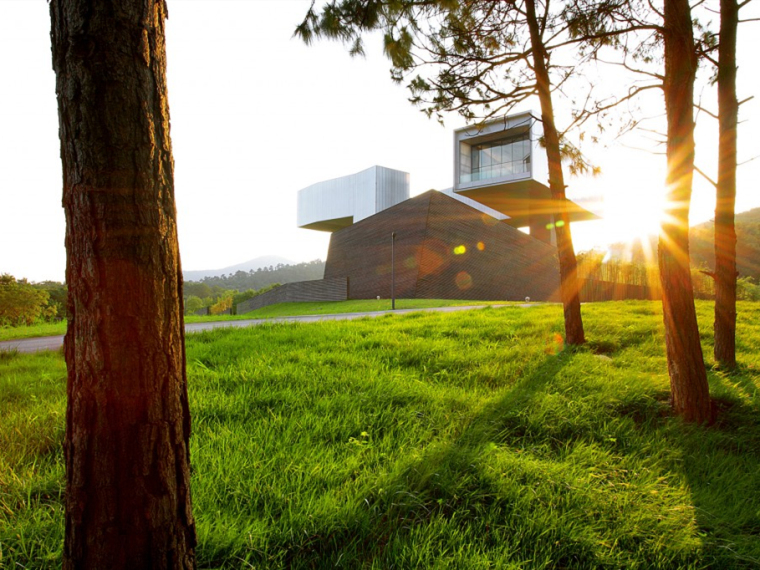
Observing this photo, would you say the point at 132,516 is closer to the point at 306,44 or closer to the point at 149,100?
the point at 149,100

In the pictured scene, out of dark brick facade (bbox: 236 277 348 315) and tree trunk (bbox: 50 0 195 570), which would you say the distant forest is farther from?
tree trunk (bbox: 50 0 195 570)

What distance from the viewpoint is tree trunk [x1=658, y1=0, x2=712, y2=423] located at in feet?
11.7

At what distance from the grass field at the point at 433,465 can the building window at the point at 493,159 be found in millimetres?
24587

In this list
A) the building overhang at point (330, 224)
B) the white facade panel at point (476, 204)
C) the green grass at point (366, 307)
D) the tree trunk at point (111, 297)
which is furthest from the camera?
the building overhang at point (330, 224)

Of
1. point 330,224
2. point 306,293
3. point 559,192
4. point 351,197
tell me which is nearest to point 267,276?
point 330,224

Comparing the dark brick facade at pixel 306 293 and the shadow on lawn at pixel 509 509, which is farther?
the dark brick facade at pixel 306 293

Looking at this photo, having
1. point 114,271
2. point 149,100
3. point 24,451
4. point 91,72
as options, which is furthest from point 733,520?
point 24,451

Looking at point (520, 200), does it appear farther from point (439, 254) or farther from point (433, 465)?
point (433, 465)

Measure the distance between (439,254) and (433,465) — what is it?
73.8 ft

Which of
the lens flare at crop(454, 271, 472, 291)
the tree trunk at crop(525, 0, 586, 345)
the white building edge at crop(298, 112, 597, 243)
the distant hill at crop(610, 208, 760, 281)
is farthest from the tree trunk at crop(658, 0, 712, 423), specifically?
the distant hill at crop(610, 208, 760, 281)

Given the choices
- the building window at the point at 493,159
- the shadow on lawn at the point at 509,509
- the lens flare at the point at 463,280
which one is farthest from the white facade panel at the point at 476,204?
the shadow on lawn at the point at 509,509

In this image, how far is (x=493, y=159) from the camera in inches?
1117

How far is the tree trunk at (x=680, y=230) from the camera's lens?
3561 mm

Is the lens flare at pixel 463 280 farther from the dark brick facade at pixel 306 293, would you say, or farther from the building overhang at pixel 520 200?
the dark brick facade at pixel 306 293
